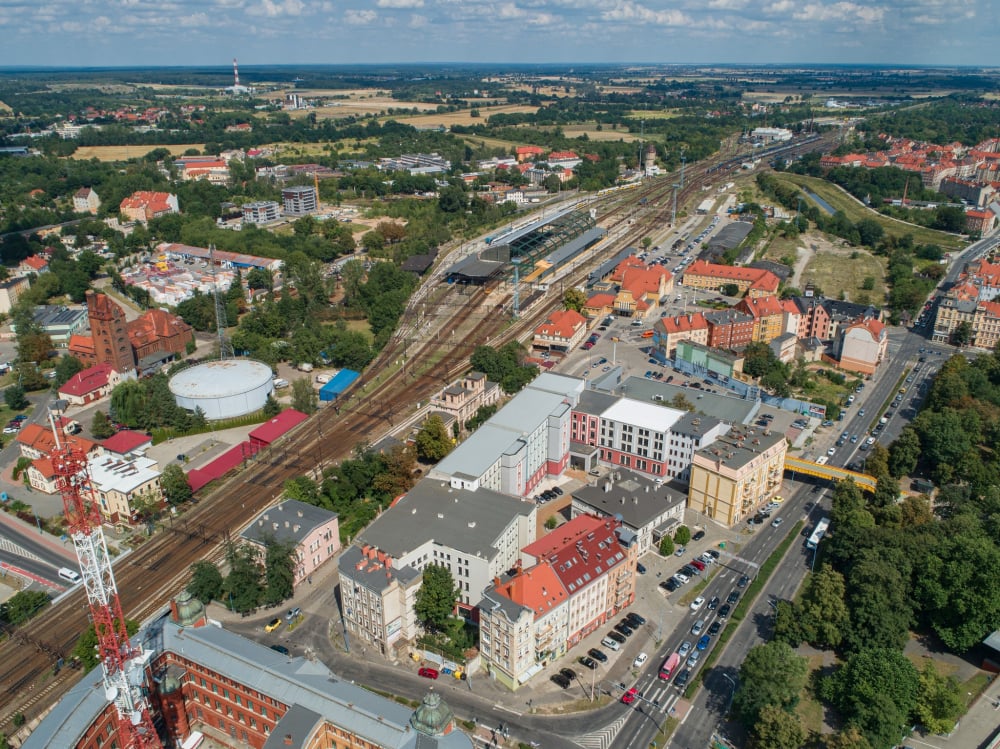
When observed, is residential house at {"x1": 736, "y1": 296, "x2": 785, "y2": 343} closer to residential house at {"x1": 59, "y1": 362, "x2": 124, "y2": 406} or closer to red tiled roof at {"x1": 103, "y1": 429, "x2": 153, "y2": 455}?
red tiled roof at {"x1": 103, "y1": 429, "x2": 153, "y2": 455}

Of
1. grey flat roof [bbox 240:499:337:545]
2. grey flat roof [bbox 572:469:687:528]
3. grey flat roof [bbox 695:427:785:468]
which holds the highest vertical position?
grey flat roof [bbox 695:427:785:468]

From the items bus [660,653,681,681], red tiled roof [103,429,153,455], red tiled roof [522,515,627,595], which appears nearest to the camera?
bus [660,653,681,681]

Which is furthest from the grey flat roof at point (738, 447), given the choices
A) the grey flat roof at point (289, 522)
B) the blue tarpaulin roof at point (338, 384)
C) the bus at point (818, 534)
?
the blue tarpaulin roof at point (338, 384)

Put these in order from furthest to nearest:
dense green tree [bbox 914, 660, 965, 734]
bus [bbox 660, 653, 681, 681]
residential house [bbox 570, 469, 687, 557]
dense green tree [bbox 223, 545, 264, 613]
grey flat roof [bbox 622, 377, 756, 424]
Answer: grey flat roof [bbox 622, 377, 756, 424]
residential house [bbox 570, 469, 687, 557]
dense green tree [bbox 223, 545, 264, 613]
bus [bbox 660, 653, 681, 681]
dense green tree [bbox 914, 660, 965, 734]

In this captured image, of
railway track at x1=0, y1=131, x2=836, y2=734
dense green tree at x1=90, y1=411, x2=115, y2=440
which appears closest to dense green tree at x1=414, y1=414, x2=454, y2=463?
railway track at x1=0, y1=131, x2=836, y2=734

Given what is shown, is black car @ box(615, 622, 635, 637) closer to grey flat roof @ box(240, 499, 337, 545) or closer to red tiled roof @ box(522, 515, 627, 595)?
red tiled roof @ box(522, 515, 627, 595)

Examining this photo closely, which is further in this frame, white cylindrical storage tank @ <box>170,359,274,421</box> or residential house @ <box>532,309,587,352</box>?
residential house @ <box>532,309,587,352</box>

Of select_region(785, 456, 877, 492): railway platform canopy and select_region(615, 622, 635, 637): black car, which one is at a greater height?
select_region(785, 456, 877, 492): railway platform canopy
